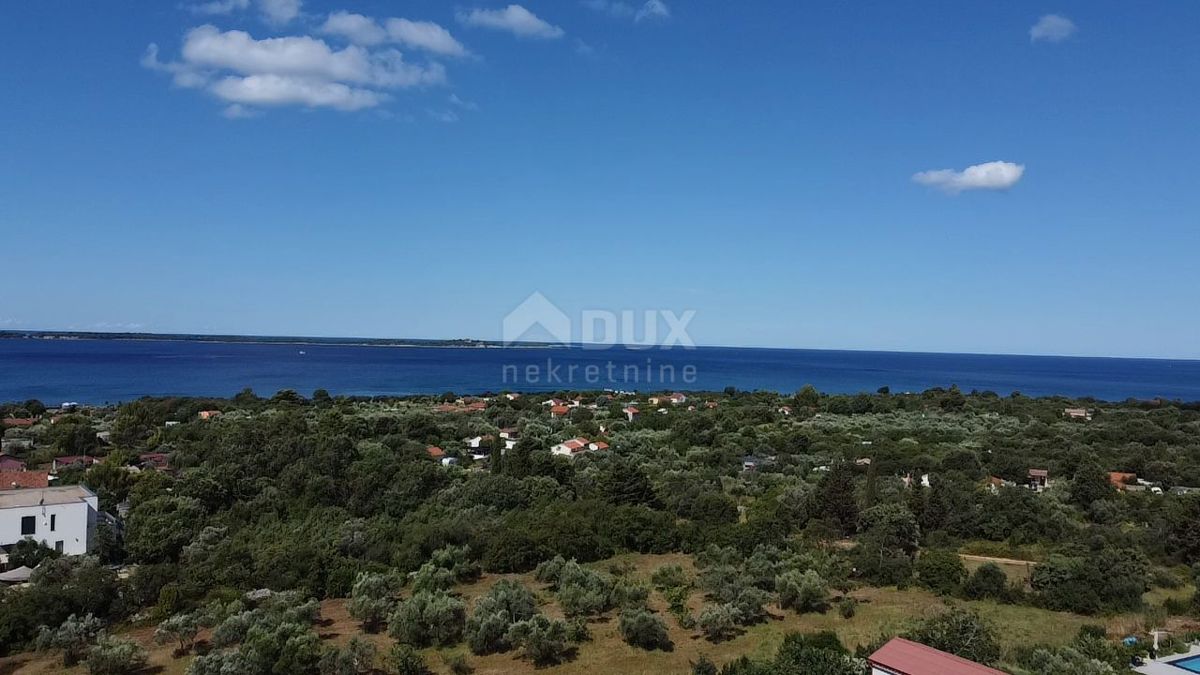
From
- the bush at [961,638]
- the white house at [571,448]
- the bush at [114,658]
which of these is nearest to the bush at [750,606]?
the bush at [961,638]

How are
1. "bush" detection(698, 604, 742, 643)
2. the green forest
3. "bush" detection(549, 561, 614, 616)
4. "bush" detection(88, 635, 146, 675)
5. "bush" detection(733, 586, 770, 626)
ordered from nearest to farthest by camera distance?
"bush" detection(88, 635, 146, 675) < the green forest < "bush" detection(698, 604, 742, 643) < "bush" detection(733, 586, 770, 626) < "bush" detection(549, 561, 614, 616)

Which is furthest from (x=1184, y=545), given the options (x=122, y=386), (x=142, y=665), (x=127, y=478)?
(x=122, y=386)

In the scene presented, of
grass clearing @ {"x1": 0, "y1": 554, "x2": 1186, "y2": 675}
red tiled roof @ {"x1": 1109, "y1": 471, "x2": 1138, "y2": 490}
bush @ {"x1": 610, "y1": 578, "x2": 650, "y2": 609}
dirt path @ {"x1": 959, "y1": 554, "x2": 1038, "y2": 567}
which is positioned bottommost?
dirt path @ {"x1": 959, "y1": 554, "x2": 1038, "y2": 567}

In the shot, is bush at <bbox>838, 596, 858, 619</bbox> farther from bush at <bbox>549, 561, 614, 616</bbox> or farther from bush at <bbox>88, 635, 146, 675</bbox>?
bush at <bbox>88, 635, 146, 675</bbox>

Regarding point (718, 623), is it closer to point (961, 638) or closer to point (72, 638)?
point (961, 638)

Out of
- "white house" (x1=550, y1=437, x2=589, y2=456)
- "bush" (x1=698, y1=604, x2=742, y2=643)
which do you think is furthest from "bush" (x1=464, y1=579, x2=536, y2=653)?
"white house" (x1=550, y1=437, x2=589, y2=456)

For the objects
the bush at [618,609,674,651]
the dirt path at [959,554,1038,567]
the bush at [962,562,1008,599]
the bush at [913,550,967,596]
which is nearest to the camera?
the bush at [618,609,674,651]

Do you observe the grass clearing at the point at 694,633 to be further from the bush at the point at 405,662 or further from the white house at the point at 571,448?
the white house at the point at 571,448
